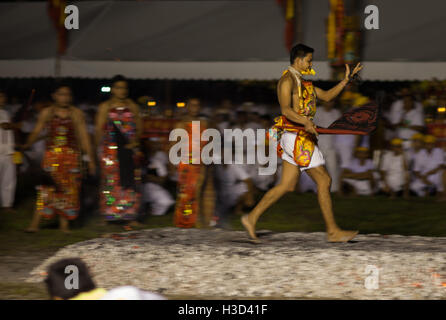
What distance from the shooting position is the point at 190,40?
10.4 metres

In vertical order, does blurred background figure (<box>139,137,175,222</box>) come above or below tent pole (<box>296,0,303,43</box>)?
below

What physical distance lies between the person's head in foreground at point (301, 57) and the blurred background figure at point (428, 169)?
549 centimetres

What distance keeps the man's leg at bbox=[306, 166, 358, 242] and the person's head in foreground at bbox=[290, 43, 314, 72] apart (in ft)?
2.67

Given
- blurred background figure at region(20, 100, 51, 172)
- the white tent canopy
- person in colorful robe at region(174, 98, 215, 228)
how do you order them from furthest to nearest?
blurred background figure at region(20, 100, 51, 172)
the white tent canopy
person in colorful robe at region(174, 98, 215, 228)

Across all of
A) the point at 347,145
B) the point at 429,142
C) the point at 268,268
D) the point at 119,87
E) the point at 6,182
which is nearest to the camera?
the point at 268,268

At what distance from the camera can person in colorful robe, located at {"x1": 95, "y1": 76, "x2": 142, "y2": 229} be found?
761 centimetres

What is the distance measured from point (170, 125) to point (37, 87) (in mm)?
3982

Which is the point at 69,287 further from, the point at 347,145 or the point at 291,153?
the point at 347,145

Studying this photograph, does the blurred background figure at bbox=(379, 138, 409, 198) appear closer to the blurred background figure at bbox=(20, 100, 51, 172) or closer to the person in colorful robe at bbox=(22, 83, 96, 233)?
the person in colorful robe at bbox=(22, 83, 96, 233)

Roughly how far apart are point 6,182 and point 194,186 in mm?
2981

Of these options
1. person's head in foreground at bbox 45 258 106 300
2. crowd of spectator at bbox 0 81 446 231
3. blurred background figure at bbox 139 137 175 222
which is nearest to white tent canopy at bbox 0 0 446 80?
crowd of spectator at bbox 0 81 446 231

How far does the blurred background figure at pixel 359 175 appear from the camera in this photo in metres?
11.0

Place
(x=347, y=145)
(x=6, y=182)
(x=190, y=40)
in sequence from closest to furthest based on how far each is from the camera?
(x=6, y=182)
(x=190, y=40)
(x=347, y=145)

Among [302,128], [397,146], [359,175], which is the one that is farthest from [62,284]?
[397,146]
